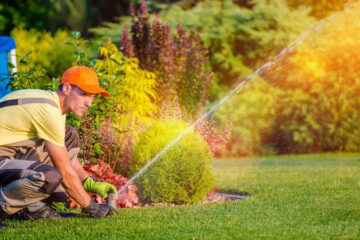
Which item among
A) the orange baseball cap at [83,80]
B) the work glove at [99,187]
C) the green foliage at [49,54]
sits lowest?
the work glove at [99,187]

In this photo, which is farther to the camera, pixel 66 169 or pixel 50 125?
pixel 66 169

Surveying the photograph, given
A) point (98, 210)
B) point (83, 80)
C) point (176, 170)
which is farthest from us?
point (176, 170)

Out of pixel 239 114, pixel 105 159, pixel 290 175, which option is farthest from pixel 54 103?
pixel 239 114

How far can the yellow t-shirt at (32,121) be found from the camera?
13.9 feet

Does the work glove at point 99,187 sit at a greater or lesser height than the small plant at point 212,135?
lesser

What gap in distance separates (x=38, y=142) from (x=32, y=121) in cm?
37

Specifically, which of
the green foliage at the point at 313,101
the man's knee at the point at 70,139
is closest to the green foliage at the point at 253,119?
the green foliage at the point at 313,101

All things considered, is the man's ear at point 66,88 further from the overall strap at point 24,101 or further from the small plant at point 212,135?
the small plant at point 212,135

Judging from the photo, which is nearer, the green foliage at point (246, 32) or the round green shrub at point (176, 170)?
the round green shrub at point (176, 170)

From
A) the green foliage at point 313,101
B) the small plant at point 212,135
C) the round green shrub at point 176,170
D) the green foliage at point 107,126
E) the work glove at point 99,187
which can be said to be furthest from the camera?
the green foliage at point 313,101

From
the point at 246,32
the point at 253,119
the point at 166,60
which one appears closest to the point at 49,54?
the point at 246,32

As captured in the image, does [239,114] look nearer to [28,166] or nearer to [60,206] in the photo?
[60,206]

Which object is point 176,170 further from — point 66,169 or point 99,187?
point 66,169

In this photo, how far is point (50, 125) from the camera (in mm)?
4227
